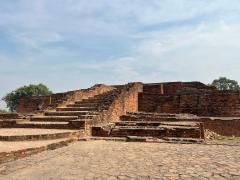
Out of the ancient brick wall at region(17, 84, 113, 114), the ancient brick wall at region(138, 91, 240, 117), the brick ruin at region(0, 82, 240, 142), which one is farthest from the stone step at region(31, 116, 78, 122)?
the ancient brick wall at region(138, 91, 240, 117)

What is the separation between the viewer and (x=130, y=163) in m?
5.88

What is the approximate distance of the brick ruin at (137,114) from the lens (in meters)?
9.83

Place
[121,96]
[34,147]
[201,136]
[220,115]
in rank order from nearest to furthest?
[34,147] < [201,136] < [121,96] < [220,115]

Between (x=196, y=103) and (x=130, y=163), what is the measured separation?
10647mm

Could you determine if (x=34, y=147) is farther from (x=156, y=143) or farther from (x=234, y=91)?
(x=234, y=91)

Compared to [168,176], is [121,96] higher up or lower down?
higher up

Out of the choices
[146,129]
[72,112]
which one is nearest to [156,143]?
[146,129]

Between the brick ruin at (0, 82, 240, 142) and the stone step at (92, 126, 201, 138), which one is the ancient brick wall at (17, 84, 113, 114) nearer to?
the brick ruin at (0, 82, 240, 142)

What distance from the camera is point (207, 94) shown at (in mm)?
15797

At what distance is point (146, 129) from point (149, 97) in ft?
22.2

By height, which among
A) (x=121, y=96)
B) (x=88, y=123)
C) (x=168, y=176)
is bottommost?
(x=168, y=176)

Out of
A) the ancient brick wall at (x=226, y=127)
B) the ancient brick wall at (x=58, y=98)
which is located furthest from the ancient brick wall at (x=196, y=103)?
the ancient brick wall at (x=226, y=127)

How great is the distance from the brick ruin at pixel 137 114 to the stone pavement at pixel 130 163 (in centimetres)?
189

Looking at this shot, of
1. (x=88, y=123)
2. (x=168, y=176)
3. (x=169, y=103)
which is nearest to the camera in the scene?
(x=168, y=176)
